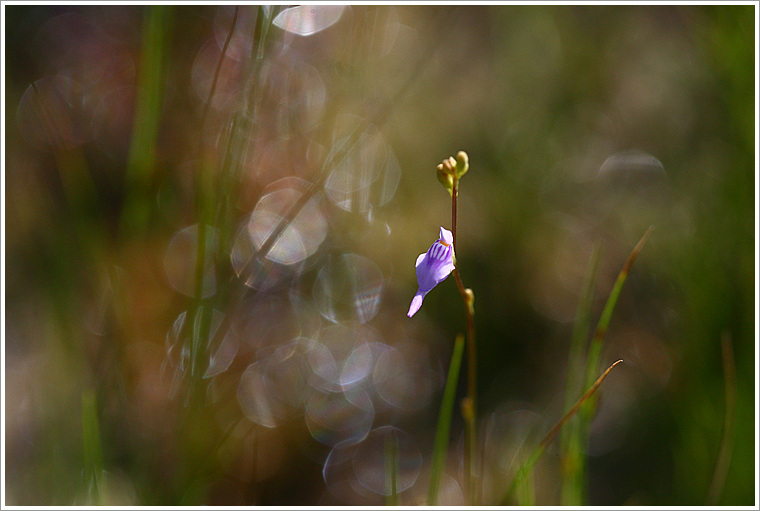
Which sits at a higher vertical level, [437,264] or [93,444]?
[437,264]

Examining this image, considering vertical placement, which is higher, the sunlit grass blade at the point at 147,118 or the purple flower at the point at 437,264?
the sunlit grass blade at the point at 147,118

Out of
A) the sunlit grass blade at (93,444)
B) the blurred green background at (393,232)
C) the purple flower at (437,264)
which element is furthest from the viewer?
the blurred green background at (393,232)

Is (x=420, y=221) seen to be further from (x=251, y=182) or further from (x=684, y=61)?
(x=684, y=61)

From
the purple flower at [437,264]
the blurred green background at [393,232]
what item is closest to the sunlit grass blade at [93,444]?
the blurred green background at [393,232]

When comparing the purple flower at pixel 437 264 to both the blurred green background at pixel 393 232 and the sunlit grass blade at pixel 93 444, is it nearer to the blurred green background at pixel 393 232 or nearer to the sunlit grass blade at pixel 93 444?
the sunlit grass blade at pixel 93 444

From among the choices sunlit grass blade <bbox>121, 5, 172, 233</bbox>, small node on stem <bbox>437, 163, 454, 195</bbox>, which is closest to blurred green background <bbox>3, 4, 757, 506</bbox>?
sunlit grass blade <bbox>121, 5, 172, 233</bbox>

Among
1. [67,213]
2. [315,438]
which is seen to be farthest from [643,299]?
[67,213]

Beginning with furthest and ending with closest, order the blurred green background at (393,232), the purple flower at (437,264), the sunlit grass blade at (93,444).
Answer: the blurred green background at (393,232)
the sunlit grass blade at (93,444)
the purple flower at (437,264)

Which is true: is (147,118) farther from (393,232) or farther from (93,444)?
(393,232)

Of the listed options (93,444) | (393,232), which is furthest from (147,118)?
(393,232)
